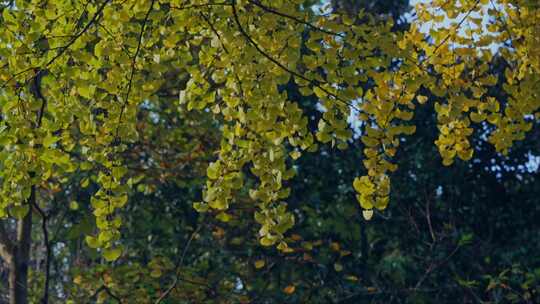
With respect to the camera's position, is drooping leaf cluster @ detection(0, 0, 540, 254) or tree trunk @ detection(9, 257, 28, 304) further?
tree trunk @ detection(9, 257, 28, 304)

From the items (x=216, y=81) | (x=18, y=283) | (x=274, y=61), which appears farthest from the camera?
(x=18, y=283)

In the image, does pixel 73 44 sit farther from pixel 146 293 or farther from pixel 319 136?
pixel 146 293

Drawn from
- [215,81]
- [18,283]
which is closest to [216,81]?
[215,81]

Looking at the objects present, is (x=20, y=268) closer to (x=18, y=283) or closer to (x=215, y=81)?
(x=18, y=283)

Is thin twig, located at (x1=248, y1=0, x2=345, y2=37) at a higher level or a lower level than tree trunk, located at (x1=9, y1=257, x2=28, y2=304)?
lower

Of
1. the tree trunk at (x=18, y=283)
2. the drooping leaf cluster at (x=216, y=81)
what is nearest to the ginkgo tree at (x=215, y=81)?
the drooping leaf cluster at (x=216, y=81)

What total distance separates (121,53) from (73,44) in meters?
0.16

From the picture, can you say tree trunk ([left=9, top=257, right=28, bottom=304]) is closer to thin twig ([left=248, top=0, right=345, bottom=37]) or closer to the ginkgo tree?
the ginkgo tree

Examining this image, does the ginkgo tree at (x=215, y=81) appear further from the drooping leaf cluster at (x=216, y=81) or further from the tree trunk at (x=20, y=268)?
the tree trunk at (x=20, y=268)

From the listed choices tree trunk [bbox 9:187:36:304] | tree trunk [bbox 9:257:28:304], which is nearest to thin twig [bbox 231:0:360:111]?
tree trunk [bbox 9:187:36:304]

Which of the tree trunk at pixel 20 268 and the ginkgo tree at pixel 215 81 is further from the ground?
the tree trunk at pixel 20 268

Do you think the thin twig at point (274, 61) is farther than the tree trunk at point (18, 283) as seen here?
No

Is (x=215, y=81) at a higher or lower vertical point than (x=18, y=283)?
lower

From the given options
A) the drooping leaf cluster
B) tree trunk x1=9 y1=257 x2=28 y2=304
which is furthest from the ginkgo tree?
tree trunk x1=9 y1=257 x2=28 y2=304
